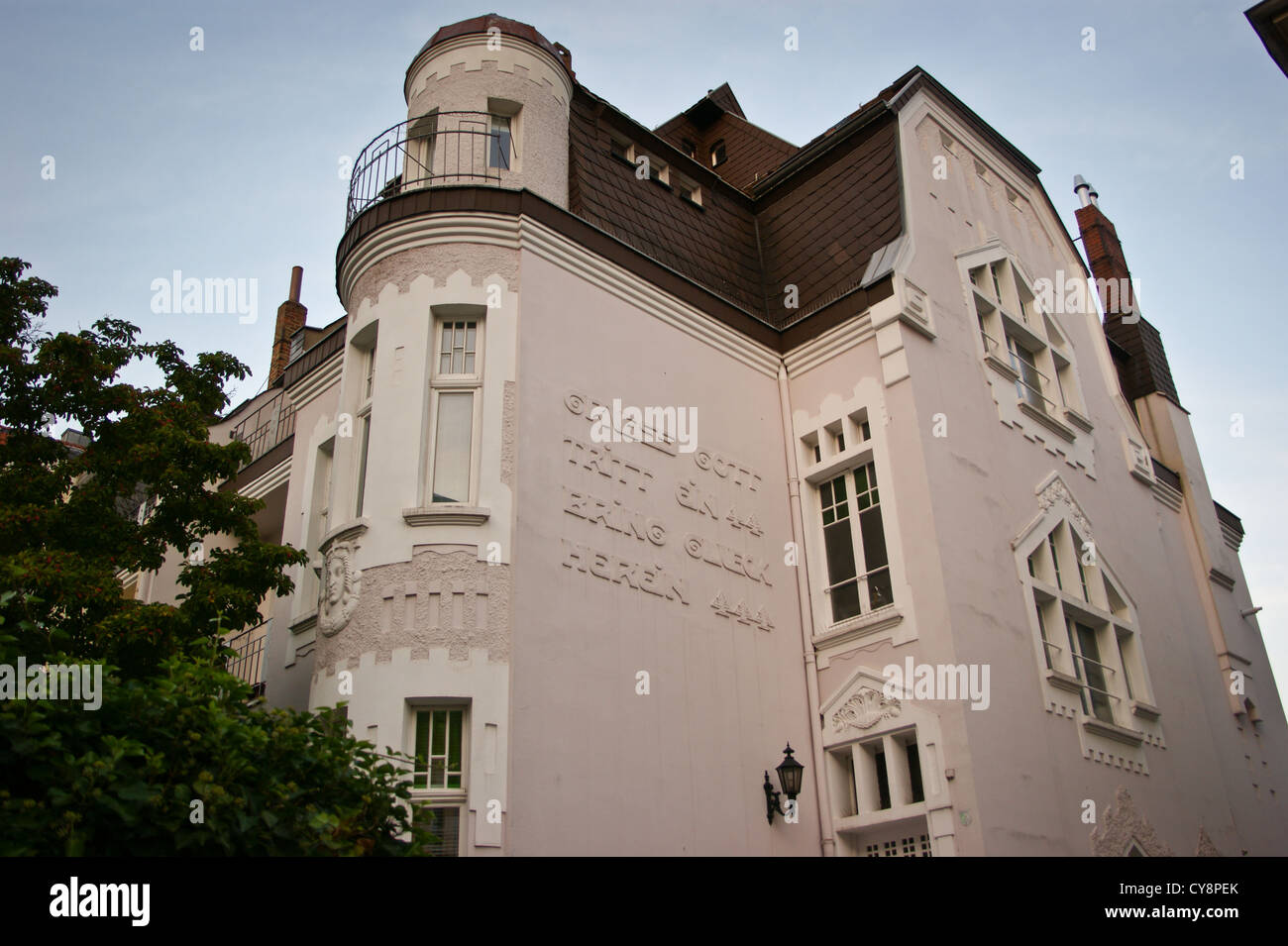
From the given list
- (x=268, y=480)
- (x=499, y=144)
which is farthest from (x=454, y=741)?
(x=268, y=480)

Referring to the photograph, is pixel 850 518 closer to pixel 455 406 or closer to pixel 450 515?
pixel 455 406

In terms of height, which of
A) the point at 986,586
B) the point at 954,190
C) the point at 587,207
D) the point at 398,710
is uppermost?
the point at 954,190

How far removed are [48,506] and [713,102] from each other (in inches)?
720

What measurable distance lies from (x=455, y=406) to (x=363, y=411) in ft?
5.13

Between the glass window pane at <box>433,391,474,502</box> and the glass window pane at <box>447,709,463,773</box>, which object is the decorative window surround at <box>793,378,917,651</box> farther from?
the glass window pane at <box>447,709,463,773</box>

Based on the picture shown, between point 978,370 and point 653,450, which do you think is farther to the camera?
point 978,370

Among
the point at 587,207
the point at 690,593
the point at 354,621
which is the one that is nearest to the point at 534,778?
the point at 354,621

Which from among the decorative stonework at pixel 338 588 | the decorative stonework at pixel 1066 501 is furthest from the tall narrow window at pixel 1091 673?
the decorative stonework at pixel 338 588

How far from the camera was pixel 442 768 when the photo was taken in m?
11.3

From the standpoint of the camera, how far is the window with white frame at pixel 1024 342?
18469 mm
